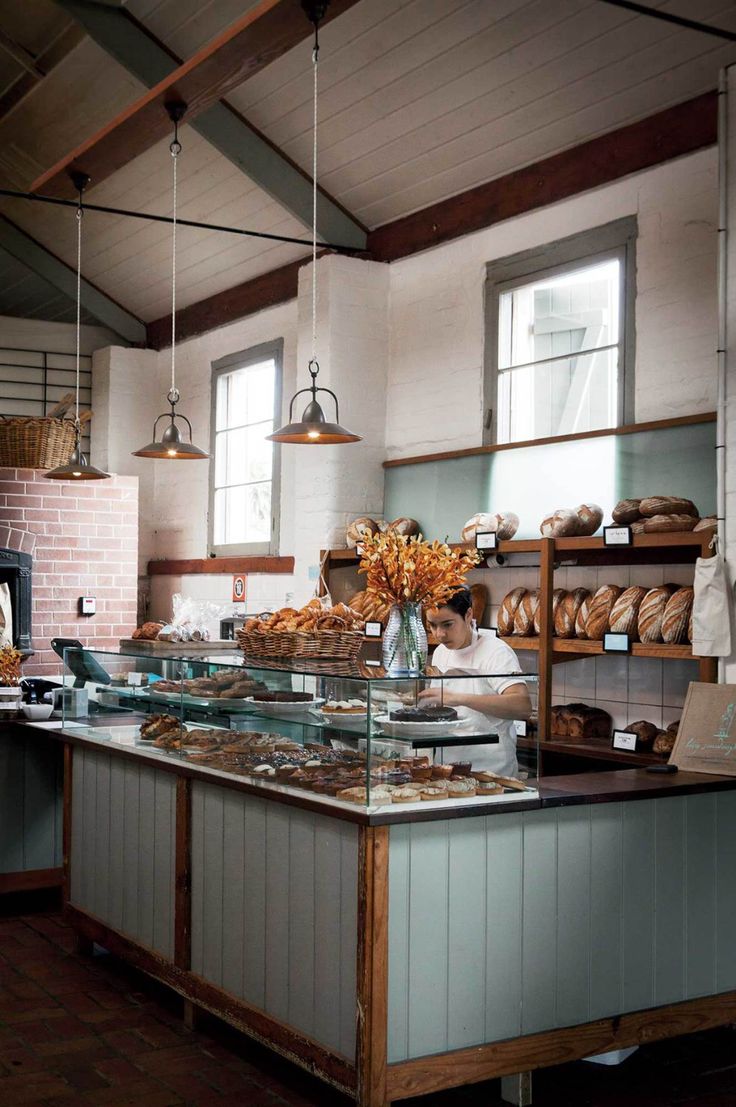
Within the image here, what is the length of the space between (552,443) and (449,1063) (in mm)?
3507

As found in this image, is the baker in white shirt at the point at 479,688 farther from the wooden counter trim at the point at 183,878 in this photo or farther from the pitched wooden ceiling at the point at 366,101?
the pitched wooden ceiling at the point at 366,101

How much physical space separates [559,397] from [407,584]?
8.33ft

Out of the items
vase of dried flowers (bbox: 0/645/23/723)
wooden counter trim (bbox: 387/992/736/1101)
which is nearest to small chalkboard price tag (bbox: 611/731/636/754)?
wooden counter trim (bbox: 387/992/736/1101)

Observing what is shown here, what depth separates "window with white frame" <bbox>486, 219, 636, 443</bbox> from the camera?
19.2ft

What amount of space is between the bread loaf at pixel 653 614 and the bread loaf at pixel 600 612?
8.2 inches

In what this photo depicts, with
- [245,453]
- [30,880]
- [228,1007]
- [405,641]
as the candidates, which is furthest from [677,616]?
[245,453]

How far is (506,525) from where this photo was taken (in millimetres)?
6109

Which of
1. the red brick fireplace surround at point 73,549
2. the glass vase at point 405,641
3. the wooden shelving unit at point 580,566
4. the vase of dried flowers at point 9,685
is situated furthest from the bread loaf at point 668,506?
the red brick fireplace surround at point 73,549

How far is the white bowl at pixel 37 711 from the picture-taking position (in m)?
5.88

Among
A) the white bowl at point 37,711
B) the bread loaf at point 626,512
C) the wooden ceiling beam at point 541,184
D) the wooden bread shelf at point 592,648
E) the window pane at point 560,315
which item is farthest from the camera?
the window pane at point 560,315

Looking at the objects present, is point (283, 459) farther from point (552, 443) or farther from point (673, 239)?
point (673, 239)

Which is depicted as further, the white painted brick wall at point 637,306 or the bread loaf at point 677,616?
the white painted brick wall at point 637,306

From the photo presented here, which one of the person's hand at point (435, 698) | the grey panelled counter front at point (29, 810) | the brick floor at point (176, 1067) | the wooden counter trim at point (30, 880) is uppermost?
the person's hand at point (435, 698)

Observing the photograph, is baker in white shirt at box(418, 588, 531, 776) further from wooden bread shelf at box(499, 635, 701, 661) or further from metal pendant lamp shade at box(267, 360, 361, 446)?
metal pendant lamp shade at box(267, 360, 361, 446)
